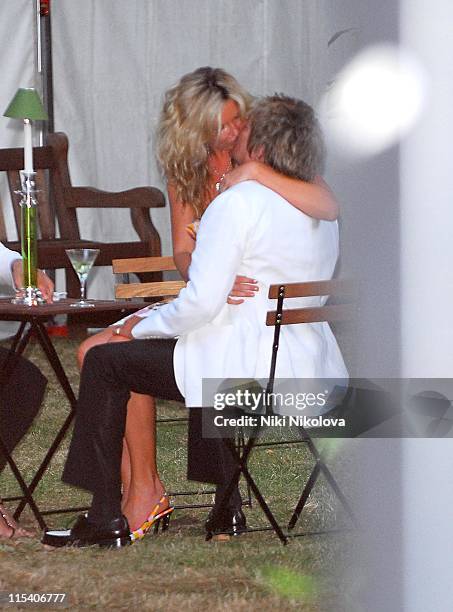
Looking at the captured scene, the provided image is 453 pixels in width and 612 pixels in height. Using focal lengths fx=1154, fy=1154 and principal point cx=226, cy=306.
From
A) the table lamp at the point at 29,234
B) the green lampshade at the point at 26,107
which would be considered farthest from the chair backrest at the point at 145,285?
the green lampshade at the point at 26,107

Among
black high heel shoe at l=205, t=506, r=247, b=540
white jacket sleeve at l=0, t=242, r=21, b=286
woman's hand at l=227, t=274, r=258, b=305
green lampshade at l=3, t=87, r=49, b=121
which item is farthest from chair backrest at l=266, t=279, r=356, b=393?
green lampshade at l=3, t=87, r=49, b=121

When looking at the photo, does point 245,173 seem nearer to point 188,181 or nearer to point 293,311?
point 293,311

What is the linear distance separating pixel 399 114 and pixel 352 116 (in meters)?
0.03

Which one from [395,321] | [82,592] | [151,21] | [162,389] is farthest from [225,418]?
[151,21]

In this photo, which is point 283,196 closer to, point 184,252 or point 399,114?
point 184,252

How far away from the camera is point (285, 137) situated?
2475 millimetres

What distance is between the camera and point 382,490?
0.66 meters

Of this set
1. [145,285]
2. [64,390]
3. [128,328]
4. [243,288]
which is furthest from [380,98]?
[145,285]

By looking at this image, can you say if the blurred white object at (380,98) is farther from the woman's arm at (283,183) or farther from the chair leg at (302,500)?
the chair leg at (302,500)

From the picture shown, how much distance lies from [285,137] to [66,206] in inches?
120

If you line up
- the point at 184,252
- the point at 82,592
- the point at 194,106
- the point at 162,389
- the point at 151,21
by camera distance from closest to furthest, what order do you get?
the point at 82,592 < the point at 162,389 < the point at 194,106 < the point at 184,252 < the point at 151,21

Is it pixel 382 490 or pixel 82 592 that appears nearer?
pixel 382 490

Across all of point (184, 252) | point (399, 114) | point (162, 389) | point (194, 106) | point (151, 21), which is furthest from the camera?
point (151, 21)

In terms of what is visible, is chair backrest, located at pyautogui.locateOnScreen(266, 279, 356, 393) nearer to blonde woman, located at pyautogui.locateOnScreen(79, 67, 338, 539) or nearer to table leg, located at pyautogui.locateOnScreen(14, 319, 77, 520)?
blonde woman, located at pyautogui.locateOnScreen(79, 67, 338, 539)
